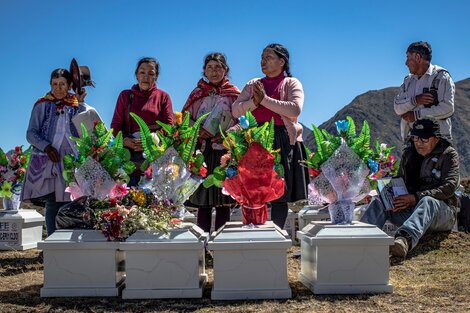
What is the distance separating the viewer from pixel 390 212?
542 centimetres

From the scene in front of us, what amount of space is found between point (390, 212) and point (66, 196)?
119 inches

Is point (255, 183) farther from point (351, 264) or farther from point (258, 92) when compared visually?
point (258, 92)

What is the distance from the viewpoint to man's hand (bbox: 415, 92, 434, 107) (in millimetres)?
5617

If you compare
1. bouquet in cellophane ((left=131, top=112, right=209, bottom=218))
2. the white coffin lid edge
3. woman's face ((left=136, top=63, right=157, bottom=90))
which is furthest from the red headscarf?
the white coffin lid edge

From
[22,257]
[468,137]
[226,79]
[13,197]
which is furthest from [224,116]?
[468,137]

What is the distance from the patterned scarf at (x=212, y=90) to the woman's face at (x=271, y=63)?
0.36 m

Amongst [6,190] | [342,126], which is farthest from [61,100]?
[342,126]

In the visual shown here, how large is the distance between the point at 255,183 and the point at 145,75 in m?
2.01

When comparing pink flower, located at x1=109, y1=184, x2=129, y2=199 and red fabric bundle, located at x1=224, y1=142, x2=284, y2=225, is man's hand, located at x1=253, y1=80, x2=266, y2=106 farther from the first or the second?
pink flower, located at x1=109, y1=184, x2=129, y2=199

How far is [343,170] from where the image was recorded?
13.2 ft

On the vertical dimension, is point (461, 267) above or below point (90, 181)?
below

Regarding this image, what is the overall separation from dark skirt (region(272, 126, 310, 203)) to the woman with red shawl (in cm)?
50

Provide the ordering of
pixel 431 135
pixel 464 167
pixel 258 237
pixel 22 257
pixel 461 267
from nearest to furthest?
pixel 258 237 < pixel 461 267 < pixel 431 135 < pixel 22 257 < pixel 464 167

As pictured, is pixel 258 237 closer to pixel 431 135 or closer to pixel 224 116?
pixel 224 116
